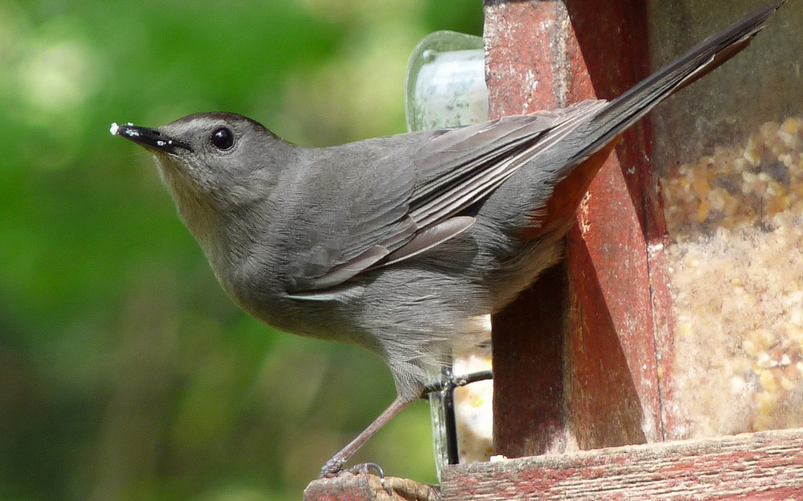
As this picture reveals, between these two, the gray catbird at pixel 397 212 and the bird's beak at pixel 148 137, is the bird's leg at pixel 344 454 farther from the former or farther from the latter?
the bird's beak at pixel 148 137

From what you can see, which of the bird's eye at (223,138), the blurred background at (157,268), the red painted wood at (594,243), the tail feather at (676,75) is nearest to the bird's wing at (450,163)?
the tail feather at (676,75)

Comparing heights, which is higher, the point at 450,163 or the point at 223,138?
the point at 223,138

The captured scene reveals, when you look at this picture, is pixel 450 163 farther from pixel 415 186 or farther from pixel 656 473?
pixel 656 473

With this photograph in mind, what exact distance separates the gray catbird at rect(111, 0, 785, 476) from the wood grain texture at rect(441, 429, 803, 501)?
2.87ft

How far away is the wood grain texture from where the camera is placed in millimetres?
2209

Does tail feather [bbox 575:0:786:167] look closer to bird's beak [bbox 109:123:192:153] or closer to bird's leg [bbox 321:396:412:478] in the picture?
bird's leg [bbox 321:396:412:478]

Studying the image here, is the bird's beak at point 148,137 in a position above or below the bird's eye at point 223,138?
below

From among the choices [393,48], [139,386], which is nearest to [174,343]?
[139,386]

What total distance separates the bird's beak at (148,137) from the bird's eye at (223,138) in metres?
0.11

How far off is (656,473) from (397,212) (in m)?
1.39

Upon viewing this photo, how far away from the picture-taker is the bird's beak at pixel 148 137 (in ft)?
11.6

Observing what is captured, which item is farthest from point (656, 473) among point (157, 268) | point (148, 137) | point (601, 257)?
point (157, 268)

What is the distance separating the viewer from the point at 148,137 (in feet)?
11.7

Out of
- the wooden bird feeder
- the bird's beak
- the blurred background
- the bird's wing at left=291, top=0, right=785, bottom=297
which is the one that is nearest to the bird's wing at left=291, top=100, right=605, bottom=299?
the bird's wing at left=291, top=0, right=785, bottom=297
